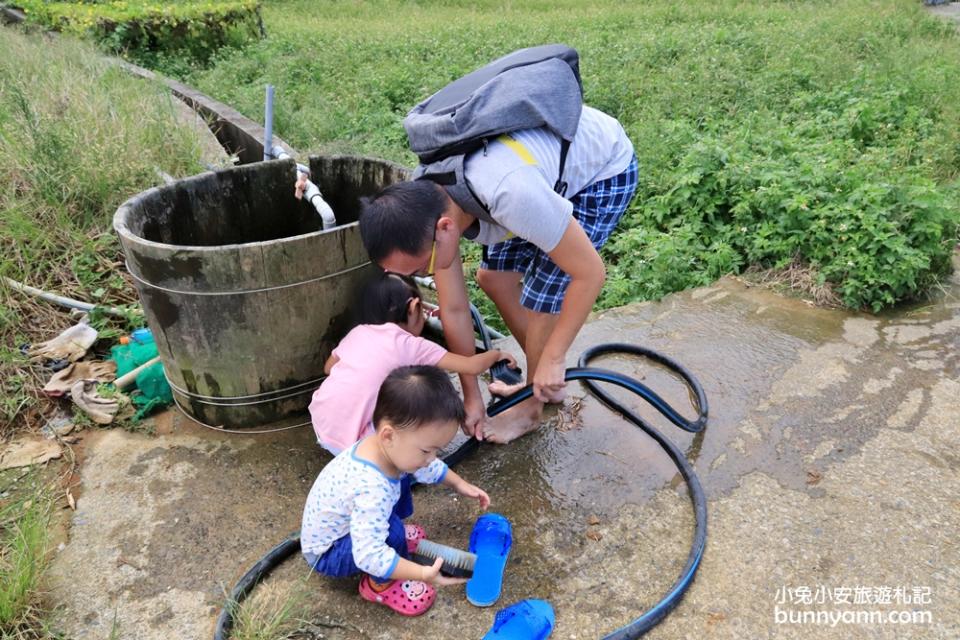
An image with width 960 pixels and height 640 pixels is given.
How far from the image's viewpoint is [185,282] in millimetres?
2619

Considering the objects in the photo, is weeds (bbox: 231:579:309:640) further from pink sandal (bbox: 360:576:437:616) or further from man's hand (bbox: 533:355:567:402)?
man's hand (bbox: 533:355:567:402)

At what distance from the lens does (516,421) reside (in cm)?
296

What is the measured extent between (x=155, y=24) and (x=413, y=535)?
947 centimetres

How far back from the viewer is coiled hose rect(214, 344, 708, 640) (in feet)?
6.96

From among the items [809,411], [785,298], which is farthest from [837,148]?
[809,411]

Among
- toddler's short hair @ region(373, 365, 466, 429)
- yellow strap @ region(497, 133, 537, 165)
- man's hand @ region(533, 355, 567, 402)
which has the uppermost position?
yellow strap @ region(497, 133, 537, 165)

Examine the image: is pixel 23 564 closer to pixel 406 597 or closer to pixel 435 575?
pixel 406 597

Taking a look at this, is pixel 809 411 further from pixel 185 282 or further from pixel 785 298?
pixel 185 282

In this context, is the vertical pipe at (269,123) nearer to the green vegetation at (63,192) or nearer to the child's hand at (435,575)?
the green vegetation at (63,192)

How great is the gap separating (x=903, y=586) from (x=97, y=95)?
218 inches

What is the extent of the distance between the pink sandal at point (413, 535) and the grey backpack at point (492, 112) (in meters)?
1.10

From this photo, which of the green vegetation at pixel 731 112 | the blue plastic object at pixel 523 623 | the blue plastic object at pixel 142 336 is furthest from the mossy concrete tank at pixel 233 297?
the green vegetation at pixel 731 112

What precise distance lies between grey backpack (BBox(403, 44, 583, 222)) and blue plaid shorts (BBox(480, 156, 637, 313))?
0.91 ft

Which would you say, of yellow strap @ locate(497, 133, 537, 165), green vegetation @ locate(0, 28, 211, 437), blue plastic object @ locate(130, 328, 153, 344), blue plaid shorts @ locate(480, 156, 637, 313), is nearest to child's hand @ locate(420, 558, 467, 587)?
blue plaid shorts @ locate(480, 156, 637, 313)
